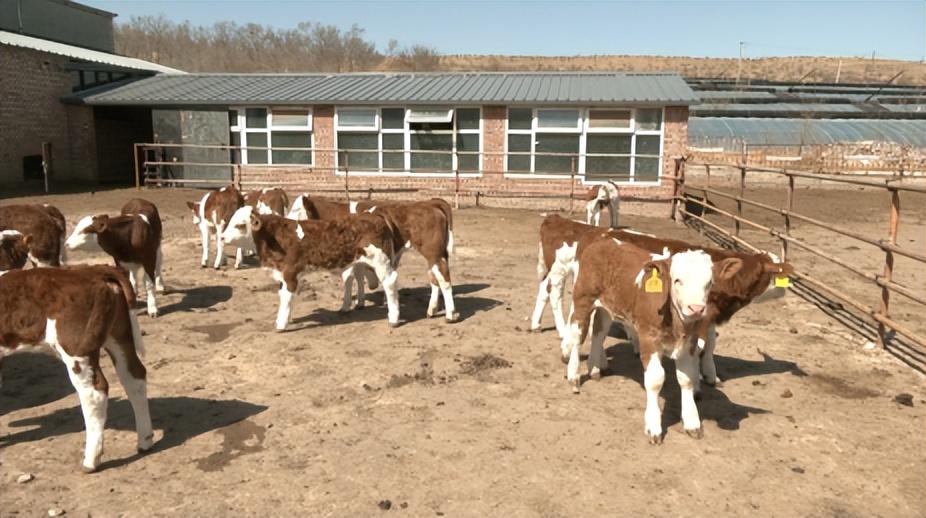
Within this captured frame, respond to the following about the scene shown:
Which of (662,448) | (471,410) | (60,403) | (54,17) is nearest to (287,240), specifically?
(60,403)

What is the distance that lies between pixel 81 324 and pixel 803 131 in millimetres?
35851

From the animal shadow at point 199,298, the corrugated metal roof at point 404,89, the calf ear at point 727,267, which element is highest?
the corrugated metal roof at point 404,89

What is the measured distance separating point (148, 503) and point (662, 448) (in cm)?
366

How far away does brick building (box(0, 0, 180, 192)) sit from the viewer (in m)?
21.4

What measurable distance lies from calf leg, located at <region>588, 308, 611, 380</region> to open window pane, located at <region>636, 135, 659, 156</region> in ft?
45.7

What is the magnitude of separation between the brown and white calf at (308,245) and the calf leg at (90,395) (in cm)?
328

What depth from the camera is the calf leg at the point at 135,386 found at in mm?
4973

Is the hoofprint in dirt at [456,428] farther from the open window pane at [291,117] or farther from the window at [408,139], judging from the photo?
the open window pane at [291,117]

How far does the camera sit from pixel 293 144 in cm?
2150

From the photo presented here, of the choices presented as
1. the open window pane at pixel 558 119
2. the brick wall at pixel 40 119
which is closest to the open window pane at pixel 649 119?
the open window pane at pixel 558 119

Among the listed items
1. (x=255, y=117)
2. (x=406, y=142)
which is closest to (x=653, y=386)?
(x=406, y=142)

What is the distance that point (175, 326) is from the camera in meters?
8.27

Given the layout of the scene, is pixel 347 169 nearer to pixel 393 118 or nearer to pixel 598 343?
pixel 393 118

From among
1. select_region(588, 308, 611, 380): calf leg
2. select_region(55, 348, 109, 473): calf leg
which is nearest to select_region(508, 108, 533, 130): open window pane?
select_region(588, 308, 611, 380): calf leg
